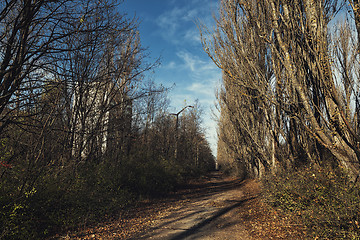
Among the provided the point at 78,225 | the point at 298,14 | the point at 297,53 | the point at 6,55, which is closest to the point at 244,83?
the point at 297,53

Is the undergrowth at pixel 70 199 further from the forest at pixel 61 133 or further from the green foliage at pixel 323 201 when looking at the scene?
the green foliage at pixel 323 201

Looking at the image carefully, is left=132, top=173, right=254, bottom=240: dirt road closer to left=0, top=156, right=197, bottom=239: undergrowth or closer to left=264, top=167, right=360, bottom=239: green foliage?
left=264, top=167, right=360, bottom=239: green foliage

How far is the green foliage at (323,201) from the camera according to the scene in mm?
4082

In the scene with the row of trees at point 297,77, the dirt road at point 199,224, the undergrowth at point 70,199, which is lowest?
the dirt road at point 199,224

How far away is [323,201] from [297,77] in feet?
11.4

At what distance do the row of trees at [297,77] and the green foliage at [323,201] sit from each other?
22.5 inches

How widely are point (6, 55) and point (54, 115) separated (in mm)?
1932

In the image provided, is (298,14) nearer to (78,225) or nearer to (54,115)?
(54,115)

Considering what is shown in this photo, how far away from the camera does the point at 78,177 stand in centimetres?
782

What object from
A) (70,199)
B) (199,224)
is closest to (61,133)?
(70,199)

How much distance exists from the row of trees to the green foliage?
0.57m

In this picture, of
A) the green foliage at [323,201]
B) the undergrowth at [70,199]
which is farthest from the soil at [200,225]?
the undergrowth at [70,199]

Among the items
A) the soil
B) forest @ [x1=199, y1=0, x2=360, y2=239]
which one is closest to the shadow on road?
the soil

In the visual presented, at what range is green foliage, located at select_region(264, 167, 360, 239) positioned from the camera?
4082 mm
